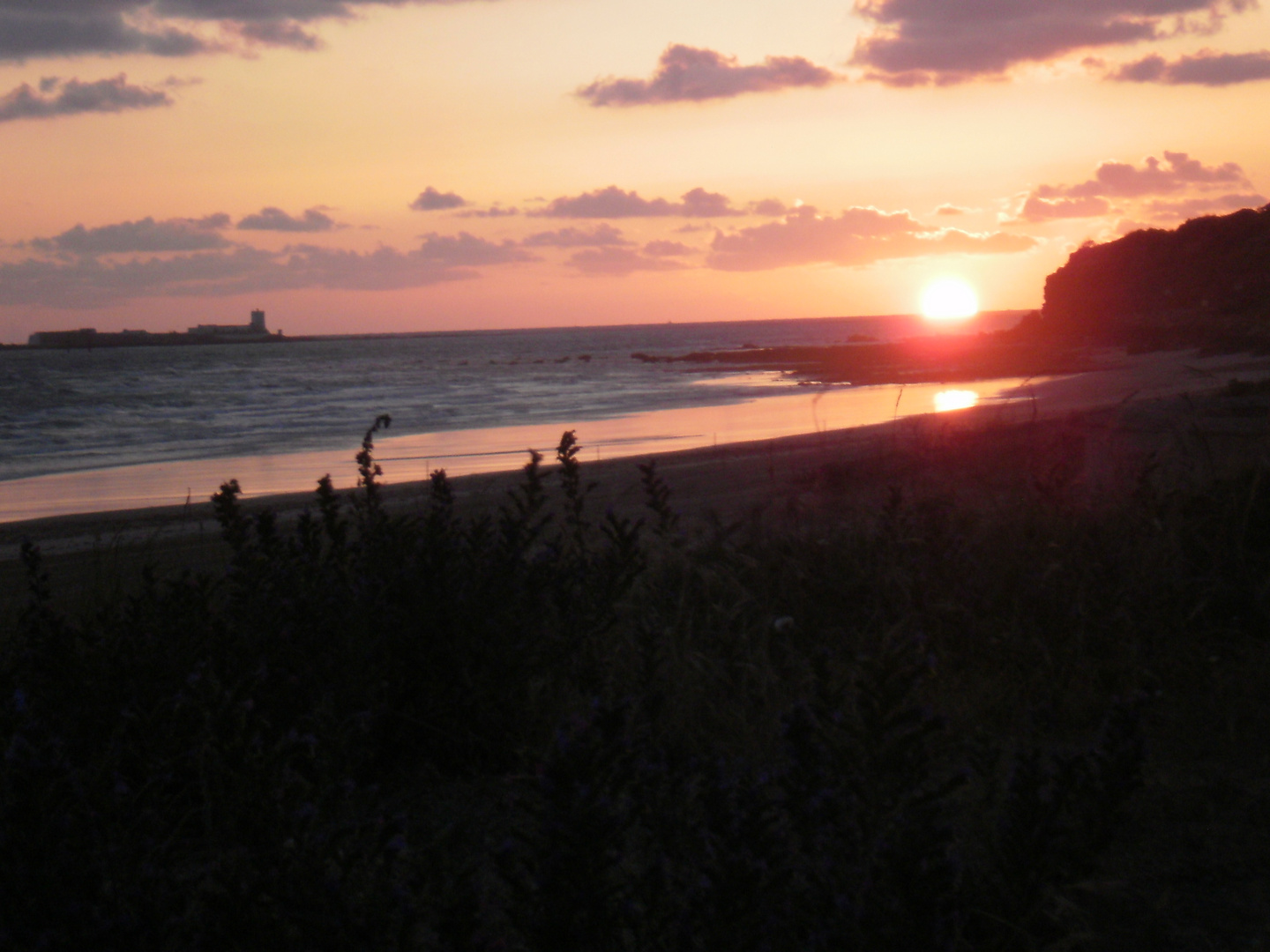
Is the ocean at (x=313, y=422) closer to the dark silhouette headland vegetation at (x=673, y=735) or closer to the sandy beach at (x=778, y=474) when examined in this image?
the sandy beach at (x=778, y=474)

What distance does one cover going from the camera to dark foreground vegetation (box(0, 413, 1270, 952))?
5.96 ft

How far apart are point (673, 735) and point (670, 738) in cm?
19

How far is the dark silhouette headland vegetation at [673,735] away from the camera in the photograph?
182 centimetres

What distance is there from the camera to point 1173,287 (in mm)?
44656

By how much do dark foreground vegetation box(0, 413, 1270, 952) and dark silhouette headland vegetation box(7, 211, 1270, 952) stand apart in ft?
0.04

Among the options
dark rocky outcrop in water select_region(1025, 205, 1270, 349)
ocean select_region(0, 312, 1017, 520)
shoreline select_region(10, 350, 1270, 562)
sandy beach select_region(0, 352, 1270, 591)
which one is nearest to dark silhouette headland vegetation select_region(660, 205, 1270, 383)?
dark rocky outcrop in water select_region(1025, 205, 1270, 349)

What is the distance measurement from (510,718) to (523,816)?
437mm

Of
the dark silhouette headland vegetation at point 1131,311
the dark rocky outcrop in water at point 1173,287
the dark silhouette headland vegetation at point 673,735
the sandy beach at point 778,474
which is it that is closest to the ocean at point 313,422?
the sandy beach at point 778,474

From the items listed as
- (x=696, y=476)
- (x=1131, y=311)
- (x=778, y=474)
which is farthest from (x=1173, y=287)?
(x=778, y=474)

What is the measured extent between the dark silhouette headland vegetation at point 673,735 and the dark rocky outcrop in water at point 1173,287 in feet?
100

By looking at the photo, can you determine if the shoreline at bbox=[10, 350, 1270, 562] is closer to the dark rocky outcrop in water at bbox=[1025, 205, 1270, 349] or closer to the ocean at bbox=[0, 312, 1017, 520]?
the ocean at bbox=[0, 312, 1017, 520]

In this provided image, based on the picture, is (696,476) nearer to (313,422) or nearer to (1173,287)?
(313,422)

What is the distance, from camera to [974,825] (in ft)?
9.11

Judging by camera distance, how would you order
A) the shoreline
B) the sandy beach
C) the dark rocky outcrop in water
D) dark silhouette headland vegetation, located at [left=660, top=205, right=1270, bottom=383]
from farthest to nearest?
the dark rocky outcrop in water
dark silhouette headland vegetation, located at [left=660, top=205, right=1270, bottom=383]
the shoreline
the sandy beach
